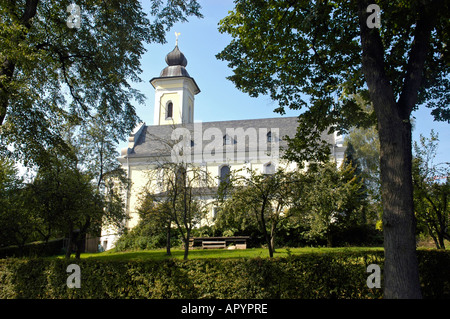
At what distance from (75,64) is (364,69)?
10.8 metres

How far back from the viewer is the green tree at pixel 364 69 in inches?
252

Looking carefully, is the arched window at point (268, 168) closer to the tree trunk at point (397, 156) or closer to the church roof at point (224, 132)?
the church roof at point (224, 132)

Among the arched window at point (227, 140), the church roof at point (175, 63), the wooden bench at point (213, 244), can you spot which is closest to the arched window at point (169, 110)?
the church roof at point (175, 63)

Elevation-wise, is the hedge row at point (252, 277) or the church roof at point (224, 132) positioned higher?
the church roof at point (224, 132)

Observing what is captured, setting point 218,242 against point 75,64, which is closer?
point 75,64

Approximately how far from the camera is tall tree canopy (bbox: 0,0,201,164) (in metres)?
10.3

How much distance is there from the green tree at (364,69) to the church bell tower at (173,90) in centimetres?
3164

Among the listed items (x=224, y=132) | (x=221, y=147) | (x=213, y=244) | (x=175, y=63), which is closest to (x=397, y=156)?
(x=213, y=244)

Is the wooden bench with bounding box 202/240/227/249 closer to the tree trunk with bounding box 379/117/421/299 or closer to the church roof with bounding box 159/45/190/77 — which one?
the tree trunk with bounding box 379/117/421/299

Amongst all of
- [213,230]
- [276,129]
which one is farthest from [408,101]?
[276,129]

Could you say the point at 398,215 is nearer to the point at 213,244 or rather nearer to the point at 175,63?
the point at 213,244

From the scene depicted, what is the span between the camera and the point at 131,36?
40.5 feet

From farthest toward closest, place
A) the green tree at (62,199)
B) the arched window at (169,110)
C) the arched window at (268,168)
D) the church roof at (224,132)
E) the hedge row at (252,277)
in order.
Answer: the arched window at (169,110) → the church roof at (224,132) → the arched window at (268,168) → the green tree at (62,199) → the hedge row at (252,277)

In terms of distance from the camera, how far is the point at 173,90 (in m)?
42.4
